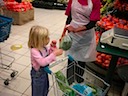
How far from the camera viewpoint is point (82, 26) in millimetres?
2012

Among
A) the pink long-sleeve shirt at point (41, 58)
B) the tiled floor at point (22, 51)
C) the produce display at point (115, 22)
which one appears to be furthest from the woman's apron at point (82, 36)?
the tiled floor at point (22, 51)

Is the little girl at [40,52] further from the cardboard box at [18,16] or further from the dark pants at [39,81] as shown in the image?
the cardboard box at [18,16]

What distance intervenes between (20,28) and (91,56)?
113 inches

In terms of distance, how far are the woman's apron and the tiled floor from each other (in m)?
0.68

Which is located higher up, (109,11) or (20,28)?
(109,11)

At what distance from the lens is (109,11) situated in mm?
3154

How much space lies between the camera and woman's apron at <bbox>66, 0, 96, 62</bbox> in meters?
1.99

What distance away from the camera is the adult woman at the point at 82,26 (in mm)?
1946

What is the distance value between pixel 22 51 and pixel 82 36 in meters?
1.70

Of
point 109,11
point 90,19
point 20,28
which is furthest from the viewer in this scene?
point 20,28

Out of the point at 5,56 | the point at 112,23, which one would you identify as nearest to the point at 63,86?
the point at 112,23

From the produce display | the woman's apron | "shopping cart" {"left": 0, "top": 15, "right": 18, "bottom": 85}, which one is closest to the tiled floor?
"shopping cart" {"left": 0, "top": 15, "right": 18, "bottom": 85}

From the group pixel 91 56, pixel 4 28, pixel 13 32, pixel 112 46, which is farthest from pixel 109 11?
pixel 13 32

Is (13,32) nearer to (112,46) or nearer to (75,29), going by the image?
(75,29)
